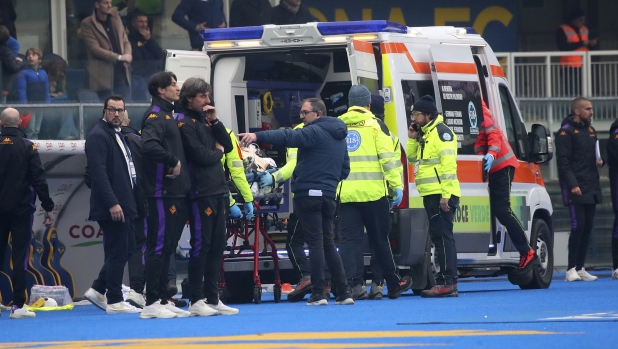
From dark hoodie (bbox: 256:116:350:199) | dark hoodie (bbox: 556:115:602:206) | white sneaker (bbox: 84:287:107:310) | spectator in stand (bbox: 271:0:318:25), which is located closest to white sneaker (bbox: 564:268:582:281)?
dark hoodie (bbox: 556:115:602:206)

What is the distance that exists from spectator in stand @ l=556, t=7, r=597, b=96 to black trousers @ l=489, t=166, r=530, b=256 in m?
8.75

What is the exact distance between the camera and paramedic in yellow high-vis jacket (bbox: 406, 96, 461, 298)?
12.3 meters

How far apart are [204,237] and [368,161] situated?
2.20 m

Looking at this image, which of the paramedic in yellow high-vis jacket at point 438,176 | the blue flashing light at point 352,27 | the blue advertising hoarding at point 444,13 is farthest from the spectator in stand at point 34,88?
the blue advertising hoarding at point 444,13

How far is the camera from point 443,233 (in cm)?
1240

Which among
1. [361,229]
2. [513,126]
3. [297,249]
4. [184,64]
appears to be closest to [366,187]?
[361,229]

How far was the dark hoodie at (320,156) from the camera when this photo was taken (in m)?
11.4

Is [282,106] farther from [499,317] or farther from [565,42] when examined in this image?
[565,42]

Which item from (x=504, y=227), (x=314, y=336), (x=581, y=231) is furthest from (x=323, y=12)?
(x=314, y=336)

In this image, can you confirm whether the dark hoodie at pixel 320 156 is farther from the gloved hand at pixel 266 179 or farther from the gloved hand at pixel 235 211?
the gloved hand at pixel 235 211

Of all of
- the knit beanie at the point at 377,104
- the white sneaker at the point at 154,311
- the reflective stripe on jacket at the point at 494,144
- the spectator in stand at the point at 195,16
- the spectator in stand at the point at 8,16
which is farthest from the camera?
the spectator in stand at the point at 195,16

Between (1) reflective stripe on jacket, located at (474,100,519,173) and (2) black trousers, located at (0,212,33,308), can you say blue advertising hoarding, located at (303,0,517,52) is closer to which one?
(1) reflective stripe on jacket, located at (474,100,519,173)

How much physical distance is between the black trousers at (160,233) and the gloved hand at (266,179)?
156cm

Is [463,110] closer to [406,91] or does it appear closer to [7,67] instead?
[406,91]
